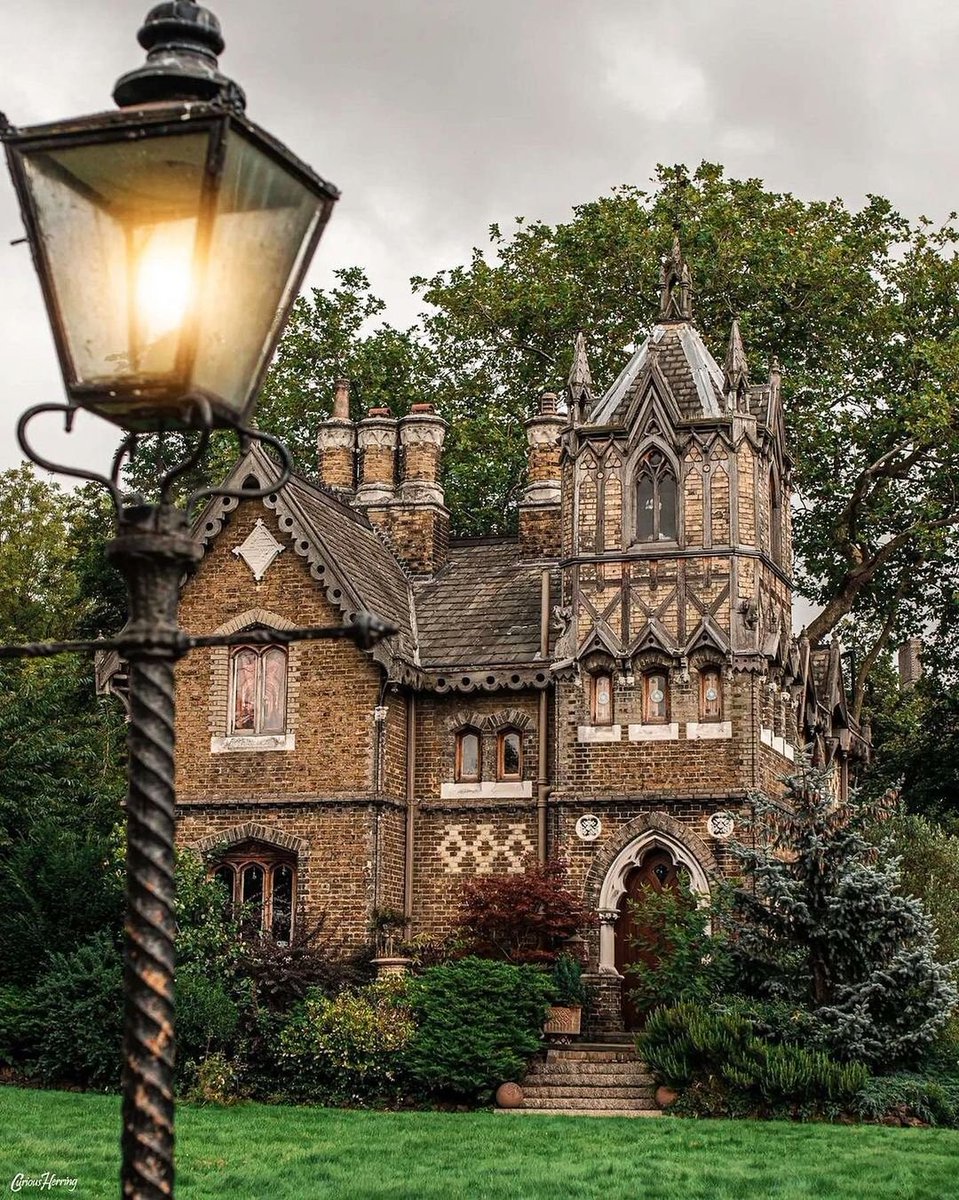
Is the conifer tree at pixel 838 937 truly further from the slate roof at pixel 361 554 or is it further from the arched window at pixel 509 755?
the slate roof at pixel 361 554

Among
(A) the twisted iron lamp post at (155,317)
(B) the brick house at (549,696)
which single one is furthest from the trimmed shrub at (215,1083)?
(A) the twisted iron lamp post at (155,317)

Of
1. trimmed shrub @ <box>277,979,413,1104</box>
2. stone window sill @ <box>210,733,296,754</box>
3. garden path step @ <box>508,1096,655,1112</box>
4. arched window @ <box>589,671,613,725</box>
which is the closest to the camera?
garden path step @ <box>508,1096,655,1112</box>

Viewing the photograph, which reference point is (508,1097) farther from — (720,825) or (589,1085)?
(720,825)

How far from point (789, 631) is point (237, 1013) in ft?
37.3

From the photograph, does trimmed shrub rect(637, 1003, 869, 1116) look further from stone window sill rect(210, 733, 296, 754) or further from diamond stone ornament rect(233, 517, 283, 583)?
diamond stone ornament rect(233, 517, 283, 583)

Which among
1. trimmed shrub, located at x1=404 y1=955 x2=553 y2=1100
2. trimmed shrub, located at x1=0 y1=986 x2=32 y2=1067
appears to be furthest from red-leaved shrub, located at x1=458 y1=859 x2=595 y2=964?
trimmed shrub, located at x1=0 y1=986 x2=32 y2=1067

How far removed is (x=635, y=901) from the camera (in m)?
26.4

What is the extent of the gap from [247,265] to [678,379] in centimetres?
2395

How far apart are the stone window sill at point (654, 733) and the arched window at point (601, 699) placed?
0.44 m

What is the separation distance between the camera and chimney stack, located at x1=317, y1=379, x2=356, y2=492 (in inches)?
1316

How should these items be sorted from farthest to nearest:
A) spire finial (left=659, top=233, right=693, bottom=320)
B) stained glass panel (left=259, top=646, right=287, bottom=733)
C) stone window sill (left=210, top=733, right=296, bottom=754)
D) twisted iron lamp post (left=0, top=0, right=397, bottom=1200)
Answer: spire finial (left=659, top=233, right=693, bottom=320), stained glass panel (left=259, top=646, right=287, bottom=733), stone window sill (left=210, top=733, right=296, bottom=754), twisted iron lamp post (left=0, top=0, right=397, bottom=1200)

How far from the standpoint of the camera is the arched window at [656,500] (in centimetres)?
2744

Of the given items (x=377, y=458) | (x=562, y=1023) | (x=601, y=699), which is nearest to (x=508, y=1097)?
(x=562, y=1023)

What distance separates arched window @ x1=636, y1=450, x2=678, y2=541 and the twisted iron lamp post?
22.6 metres
